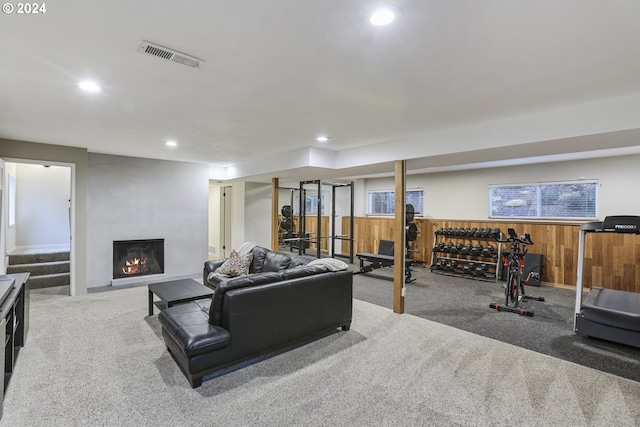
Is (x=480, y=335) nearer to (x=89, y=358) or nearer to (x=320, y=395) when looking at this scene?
(x=320, y=395)

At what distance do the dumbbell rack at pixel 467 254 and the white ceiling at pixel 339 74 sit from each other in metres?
3.19

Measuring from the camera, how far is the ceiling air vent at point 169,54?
6.37ft

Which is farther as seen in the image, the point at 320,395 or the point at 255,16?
the point at 320,395

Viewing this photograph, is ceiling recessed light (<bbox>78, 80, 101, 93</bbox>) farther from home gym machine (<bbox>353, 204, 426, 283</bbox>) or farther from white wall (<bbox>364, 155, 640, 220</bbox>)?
white wall (<bbox>364, 155, 640, 220</bbox>)

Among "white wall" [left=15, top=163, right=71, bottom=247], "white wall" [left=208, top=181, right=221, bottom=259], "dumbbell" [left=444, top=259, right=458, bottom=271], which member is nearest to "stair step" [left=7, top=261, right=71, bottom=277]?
"white wall" [left=15, top=163, right=71, bottom=247]

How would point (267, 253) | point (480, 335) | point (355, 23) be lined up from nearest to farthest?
point (355, 23), point (480, 335), point (267, 253)

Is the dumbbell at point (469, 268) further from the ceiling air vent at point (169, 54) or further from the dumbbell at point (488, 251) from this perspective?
the ceiling air vent at point (169, 54)

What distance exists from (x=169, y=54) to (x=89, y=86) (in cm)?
107

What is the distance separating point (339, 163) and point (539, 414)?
4.14 metres

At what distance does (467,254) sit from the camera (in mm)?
6875

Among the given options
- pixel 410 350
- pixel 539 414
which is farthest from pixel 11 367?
pixel 539 414

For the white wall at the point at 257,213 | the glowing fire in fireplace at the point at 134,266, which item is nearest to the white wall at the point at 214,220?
the white wall at the point at 257,213

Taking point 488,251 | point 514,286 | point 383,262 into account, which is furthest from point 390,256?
point 514,286

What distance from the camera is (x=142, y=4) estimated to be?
154cm
